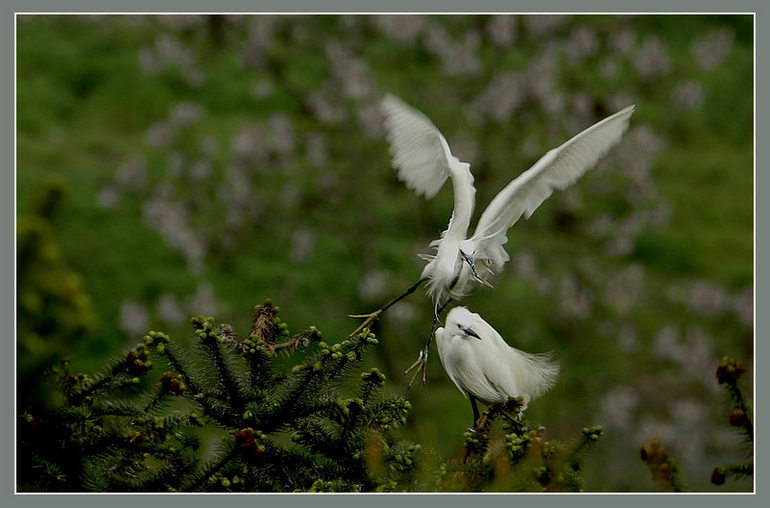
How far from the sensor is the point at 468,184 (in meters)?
1.79

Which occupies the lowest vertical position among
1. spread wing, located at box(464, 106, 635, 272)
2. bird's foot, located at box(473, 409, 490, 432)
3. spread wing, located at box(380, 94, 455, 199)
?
bird's foot, located at box(473, 409, 490, 432)

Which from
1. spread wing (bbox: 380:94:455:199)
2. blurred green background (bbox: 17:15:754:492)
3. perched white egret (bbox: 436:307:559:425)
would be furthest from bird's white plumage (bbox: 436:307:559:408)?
blurred green background (bbox: 17:15:754:492)

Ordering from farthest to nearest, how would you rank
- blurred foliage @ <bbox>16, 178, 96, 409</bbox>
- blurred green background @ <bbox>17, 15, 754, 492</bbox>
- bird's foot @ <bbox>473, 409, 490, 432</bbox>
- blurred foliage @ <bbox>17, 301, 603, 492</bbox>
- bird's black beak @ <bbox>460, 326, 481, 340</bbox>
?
1. blurred green background @ <bbox>17, 15, 754, 492</bbox>
2. bird's black beak @ <bbox>460, 326, 481, 340</bbox>
3. bird's foot @ <bbox>473, 409, 490, 432</bbox>
4. blurred foliage @ <bbox>17, 301, 603, 492</bbox>
5. blurred foliage @ <bbox>16, 178, 96, 409</bbox>

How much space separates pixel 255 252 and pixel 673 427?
1.84 m

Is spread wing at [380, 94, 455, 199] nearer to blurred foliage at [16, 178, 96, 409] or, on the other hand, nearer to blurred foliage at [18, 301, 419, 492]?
blurred foliage at [18, 301, 419, 492]

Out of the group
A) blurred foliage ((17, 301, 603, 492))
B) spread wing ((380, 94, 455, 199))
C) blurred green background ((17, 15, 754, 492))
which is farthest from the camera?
blurred green background ((17, 15, 754, 492))

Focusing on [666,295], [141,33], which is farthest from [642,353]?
[141,33]

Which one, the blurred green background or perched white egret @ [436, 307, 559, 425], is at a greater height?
the blurred green background

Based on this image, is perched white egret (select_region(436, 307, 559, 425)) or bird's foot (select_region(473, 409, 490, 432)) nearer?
bird's foot (select_region(473, 409, 490, 432))

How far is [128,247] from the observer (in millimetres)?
3779

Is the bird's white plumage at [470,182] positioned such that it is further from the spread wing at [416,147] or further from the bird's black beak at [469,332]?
the bird's black beak at [469,332]

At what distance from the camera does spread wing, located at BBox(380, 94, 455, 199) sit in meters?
1.82

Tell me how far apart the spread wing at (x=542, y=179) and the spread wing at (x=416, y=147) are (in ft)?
0.53

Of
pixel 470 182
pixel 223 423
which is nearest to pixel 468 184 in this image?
pixel 470 182
